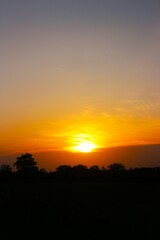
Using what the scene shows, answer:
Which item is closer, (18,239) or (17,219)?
(18,239)

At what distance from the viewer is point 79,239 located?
15.8 m

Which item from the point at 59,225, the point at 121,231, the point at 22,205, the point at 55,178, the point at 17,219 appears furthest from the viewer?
the point at 55,178

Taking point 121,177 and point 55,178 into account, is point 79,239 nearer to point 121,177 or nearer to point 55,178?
point 121,177

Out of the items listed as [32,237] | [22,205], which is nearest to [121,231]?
[32,237]

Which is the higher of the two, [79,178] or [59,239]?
[79,178]

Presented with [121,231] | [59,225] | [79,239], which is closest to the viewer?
[79,239]

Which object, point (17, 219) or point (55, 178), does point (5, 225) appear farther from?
point (55, 178)

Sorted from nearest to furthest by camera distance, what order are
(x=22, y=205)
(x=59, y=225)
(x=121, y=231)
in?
1. (x=121, y=231)
2. (x=59, y=225)
3. (x=22, y=205)

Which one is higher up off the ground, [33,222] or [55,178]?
[55,178]

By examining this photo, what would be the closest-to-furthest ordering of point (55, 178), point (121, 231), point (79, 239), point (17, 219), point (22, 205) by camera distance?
point (79, 239) → point (121, 231) → point (17, 219) → point (22, 205) → point (55, 178)

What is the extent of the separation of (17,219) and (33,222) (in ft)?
4.50

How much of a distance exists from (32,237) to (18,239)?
61 cm

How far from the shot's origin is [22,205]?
86.5 ft

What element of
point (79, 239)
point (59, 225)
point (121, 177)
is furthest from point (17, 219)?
point (121, 177)
